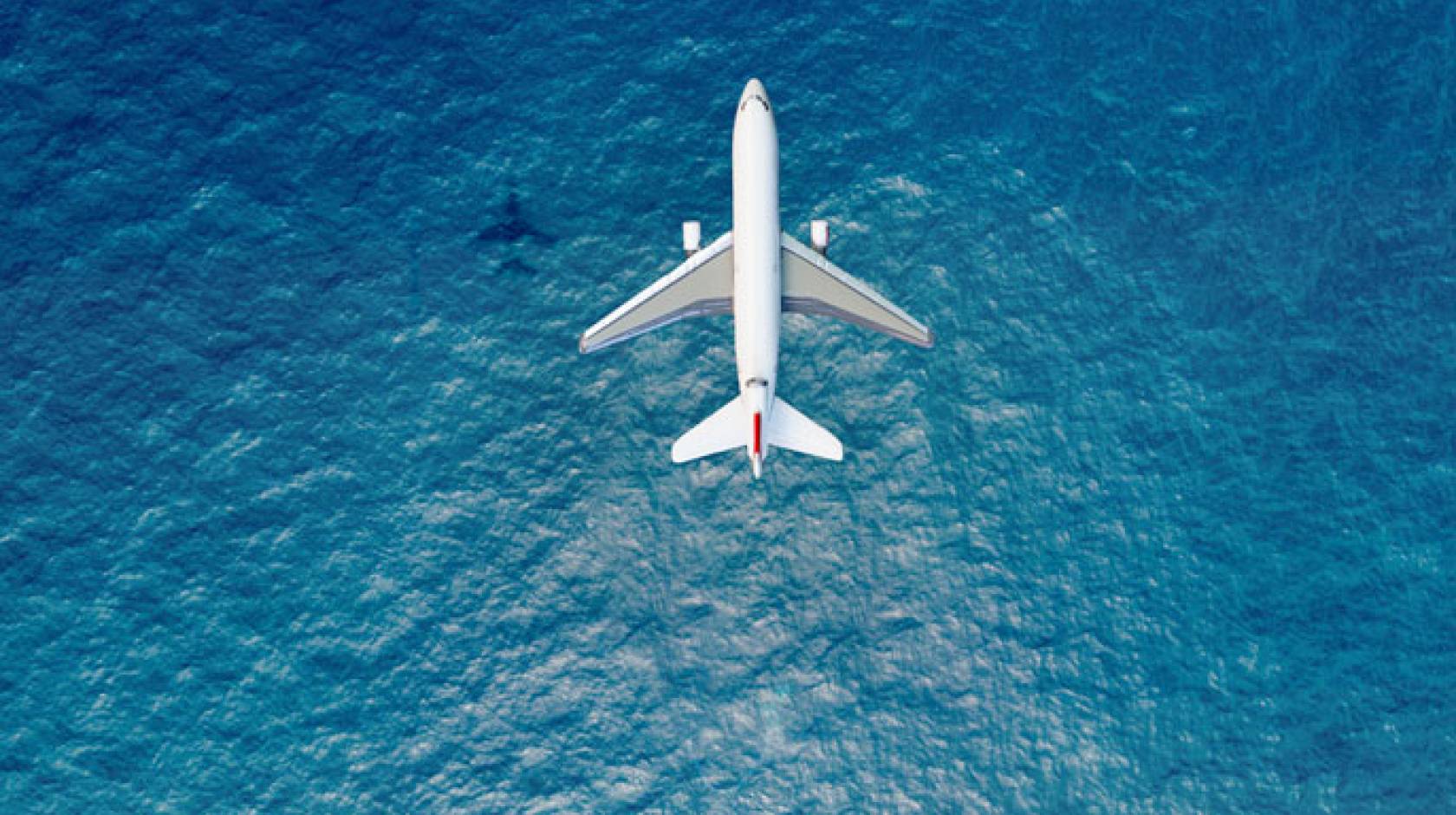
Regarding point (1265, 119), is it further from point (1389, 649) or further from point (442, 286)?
point (442, 286)

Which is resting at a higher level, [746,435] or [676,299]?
[676,299]

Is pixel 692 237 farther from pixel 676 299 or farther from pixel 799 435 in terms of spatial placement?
pixel 799 435

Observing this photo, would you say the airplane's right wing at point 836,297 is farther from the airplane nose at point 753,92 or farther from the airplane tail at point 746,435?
the airplane nose at point 753,92

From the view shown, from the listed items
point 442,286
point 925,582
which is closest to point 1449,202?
point 925,582

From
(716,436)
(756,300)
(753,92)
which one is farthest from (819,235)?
(716,436)

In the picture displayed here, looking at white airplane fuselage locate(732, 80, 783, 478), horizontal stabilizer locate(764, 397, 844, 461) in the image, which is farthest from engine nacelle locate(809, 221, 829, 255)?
horizontal stabilizer locate(764, 397, 844, 461)

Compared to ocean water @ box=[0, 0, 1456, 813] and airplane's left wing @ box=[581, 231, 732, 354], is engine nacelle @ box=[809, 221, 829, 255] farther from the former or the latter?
ocean water @ box=[0, 0, 1456, 813]
